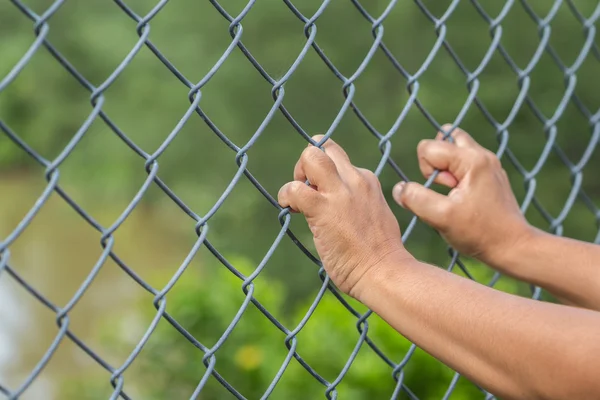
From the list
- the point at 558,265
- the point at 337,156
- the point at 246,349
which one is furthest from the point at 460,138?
the point at 246,349

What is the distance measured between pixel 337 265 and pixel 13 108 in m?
9.75

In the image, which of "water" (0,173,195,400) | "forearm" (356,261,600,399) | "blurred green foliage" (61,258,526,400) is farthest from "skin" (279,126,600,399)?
"water" (0,173,195,400)

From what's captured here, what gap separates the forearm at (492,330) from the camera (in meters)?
0.98

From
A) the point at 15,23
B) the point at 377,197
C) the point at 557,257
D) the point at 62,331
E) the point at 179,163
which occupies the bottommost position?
the point at 62,331

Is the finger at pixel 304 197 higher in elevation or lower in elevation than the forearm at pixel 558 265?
lower

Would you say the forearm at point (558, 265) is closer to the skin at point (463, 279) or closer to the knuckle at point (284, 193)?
the skin at point (463, 279)

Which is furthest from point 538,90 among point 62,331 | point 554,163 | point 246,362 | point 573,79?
point 62,331

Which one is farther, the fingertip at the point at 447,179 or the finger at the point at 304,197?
the fingertip at the point at 447,179

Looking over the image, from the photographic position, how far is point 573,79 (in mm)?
1824

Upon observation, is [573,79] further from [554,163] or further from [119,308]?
[119,308]

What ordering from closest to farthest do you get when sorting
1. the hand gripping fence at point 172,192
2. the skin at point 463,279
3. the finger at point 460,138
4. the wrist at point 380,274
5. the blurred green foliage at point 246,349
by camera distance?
the hand gripping fence at point 172,192 < the skin at point 463,279 < the wrist at point 380,274 < the finger at point 460,138 < the blurred green foliage at point 246,349

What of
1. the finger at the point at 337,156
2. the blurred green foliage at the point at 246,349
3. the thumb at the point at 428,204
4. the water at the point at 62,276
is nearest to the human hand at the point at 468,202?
the thumb at the point at 428,204

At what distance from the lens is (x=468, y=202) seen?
145cm

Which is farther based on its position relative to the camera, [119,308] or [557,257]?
[119,308]
